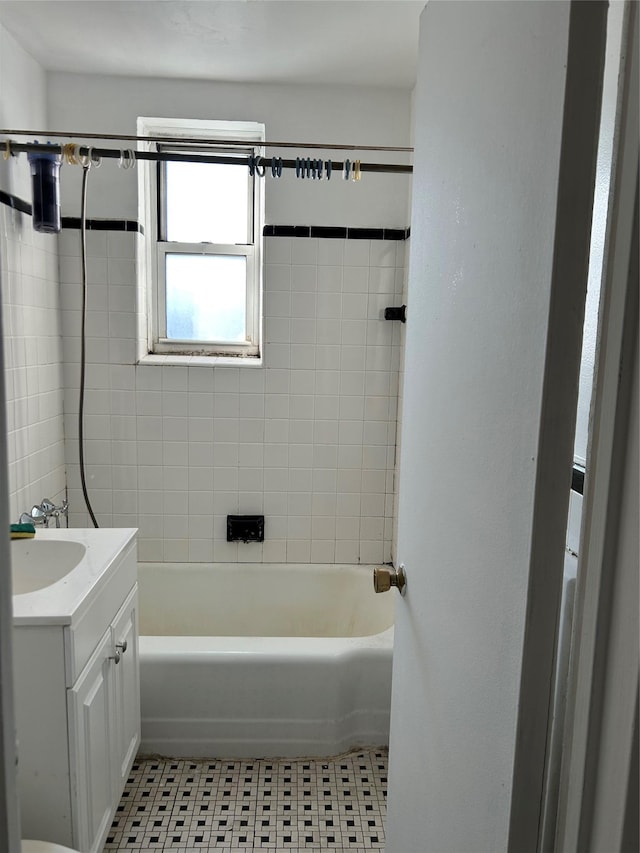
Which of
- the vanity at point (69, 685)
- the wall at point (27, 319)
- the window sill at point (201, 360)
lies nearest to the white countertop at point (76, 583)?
the vanity at point (69, 685)

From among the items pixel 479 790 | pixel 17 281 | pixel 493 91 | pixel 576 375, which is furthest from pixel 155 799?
pixel 493 91

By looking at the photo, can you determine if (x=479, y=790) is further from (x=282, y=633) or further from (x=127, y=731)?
(x=282, y=633)

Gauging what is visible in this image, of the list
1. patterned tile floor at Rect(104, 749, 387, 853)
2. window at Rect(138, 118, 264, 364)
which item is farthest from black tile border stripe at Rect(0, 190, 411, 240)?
patterned tile floor at Rect(104, 749, 387, 853)

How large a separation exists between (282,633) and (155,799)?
0.87 metres

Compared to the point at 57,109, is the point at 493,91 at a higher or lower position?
lower

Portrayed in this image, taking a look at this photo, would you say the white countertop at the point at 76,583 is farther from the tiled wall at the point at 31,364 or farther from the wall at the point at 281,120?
the wall at the point at 281,120

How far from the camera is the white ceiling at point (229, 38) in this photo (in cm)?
185

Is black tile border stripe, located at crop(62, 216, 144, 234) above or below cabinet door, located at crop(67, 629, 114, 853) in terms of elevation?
above

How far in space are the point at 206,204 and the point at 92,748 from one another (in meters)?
2.12

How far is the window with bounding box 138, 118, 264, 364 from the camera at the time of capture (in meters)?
2.61

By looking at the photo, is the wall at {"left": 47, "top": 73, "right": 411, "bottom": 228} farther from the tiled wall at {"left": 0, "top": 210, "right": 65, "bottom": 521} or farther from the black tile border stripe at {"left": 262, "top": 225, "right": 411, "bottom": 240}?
the tiled wall at {"left": 0, "top": 210, "right": 65, "bottom": 521}

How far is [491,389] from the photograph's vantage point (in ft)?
2.39

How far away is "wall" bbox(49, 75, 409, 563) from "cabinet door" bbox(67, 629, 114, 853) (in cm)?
113

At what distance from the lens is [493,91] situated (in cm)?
72
